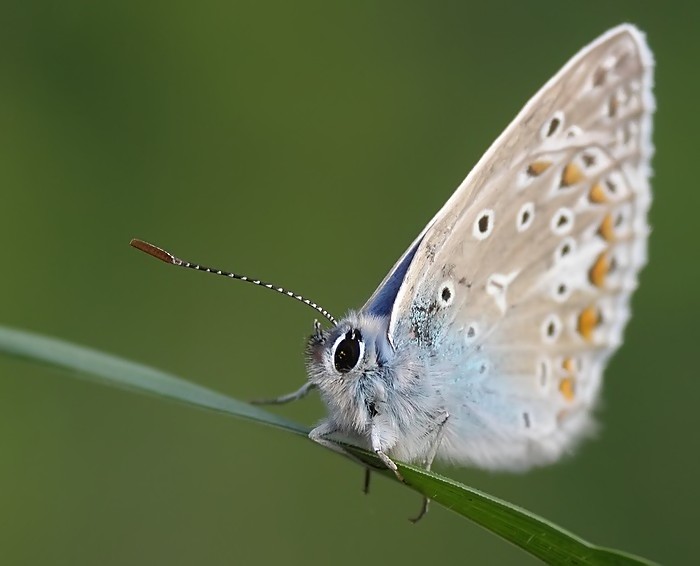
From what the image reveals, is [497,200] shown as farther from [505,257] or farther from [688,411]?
[688,411]

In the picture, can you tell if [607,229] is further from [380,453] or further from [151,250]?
[151,250]

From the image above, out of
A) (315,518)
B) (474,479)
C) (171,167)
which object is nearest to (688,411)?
(474,479)

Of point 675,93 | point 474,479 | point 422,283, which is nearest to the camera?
point 422,283

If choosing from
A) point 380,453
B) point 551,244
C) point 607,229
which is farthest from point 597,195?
point 380,453

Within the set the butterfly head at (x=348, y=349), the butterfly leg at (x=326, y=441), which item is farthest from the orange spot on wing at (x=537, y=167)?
the butterfly leg at (x=326, y=441)

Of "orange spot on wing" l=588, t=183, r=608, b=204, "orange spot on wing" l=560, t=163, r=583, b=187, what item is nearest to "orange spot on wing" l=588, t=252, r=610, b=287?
"orange spot on wing" l=588, t=183, r=608, b=204

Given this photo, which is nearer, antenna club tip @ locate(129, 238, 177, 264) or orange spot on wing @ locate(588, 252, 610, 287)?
antenna club tip @ locate(129, 238, 177, 264)

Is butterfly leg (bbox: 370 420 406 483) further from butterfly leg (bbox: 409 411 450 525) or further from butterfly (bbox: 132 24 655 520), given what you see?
butterfly leg (bbox: 409 411 450 525)
